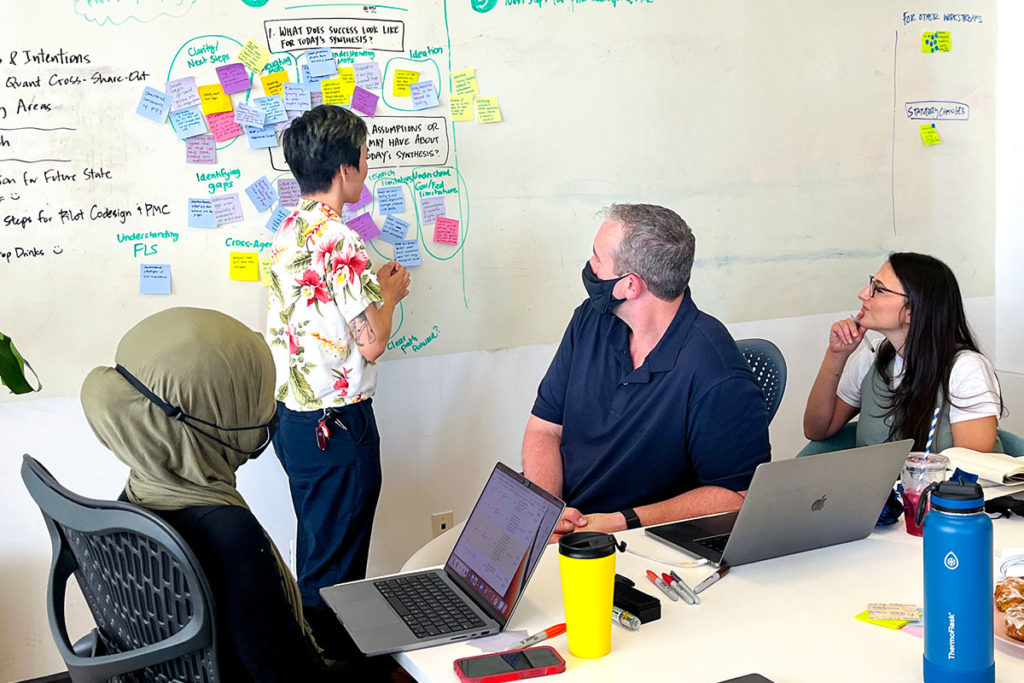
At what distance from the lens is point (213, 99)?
9.56 ft

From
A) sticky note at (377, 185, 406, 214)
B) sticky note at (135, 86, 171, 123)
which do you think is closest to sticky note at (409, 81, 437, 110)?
sticky note at (377, 185, 406, 214)

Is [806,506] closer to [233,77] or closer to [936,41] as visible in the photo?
[233,77]

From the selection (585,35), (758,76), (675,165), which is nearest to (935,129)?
(758,76)

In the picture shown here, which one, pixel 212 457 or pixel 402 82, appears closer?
pixel 212 457

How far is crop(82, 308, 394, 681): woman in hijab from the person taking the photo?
1.40 meters

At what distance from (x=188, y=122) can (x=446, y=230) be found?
82cm

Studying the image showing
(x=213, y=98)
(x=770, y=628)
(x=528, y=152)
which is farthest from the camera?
(x=528, y=152)

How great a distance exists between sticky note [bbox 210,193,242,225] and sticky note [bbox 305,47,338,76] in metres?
0.43

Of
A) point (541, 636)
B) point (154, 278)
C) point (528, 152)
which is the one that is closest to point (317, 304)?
point (154, 278)

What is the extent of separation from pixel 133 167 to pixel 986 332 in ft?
10.8

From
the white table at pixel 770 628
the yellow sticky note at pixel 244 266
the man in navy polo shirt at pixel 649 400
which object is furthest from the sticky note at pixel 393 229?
the white table at pixel 770 628

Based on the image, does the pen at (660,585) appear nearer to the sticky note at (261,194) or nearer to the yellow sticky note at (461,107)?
the sticky note at (261,194)

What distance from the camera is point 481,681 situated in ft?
4.39

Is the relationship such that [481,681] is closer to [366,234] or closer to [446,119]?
[366,234]
